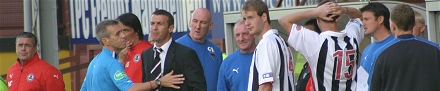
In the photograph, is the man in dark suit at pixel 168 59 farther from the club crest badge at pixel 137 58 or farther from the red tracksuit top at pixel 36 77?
the red tracksuit top at pixel 36 77

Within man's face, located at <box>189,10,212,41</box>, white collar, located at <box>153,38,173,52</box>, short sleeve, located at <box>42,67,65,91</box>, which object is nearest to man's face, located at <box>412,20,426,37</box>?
white collar, located at <box>153,38,173,52</box>

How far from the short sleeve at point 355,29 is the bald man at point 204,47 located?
4.68ft

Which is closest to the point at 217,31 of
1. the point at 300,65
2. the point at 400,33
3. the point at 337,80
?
the point at 300,65

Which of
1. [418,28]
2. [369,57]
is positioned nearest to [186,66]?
[369,57]

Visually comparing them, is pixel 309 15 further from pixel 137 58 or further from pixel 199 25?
pixel 199 25

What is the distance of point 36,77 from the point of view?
28.2 ft

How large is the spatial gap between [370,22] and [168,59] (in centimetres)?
140

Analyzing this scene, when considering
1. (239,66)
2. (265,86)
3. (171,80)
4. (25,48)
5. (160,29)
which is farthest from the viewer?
(25,48)

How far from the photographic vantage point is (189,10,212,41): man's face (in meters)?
7.50

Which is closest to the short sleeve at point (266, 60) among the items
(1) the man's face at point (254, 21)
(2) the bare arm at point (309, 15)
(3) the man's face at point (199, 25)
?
(1) the man's face at point (254, 21)

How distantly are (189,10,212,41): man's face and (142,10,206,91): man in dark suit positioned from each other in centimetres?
70

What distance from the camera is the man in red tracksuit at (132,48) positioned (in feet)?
22.6

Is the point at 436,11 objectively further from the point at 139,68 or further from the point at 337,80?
the point at 139,68

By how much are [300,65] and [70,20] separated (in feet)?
16.0
